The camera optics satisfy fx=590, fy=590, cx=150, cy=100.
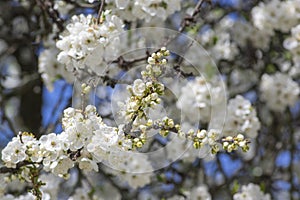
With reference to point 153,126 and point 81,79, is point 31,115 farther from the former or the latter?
point 153,126

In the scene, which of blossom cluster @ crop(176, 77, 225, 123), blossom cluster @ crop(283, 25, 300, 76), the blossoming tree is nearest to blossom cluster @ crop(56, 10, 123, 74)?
the blossoming tree

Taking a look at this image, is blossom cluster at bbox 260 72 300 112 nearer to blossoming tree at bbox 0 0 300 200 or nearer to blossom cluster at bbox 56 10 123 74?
blossoming tree at bbox 0 0 300 200

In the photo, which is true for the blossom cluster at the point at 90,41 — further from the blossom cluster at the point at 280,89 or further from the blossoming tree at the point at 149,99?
the blossom cluster at the point at 280,89

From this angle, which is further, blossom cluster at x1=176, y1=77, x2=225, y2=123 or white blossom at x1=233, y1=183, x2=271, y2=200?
blossom cluster at x1=176, y1=77, x2=225, y2=123

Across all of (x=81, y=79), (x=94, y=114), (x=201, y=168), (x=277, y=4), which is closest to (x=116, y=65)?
(x=81, y=79)

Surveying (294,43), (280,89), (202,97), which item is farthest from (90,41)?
(280,89)

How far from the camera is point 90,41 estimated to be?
110 inches

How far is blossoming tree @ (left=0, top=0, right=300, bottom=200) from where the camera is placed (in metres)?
2.34

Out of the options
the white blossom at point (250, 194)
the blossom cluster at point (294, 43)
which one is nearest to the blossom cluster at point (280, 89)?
the blossom cluster at point (294, 43)

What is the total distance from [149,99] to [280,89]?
3.11 metres

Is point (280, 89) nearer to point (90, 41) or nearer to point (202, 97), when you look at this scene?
point (202, 97)

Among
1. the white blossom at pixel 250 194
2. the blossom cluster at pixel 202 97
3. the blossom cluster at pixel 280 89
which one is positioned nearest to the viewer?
the white blossom at pixel 250 194

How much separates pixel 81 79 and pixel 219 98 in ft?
4.97

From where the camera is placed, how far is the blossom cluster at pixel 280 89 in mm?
5086
